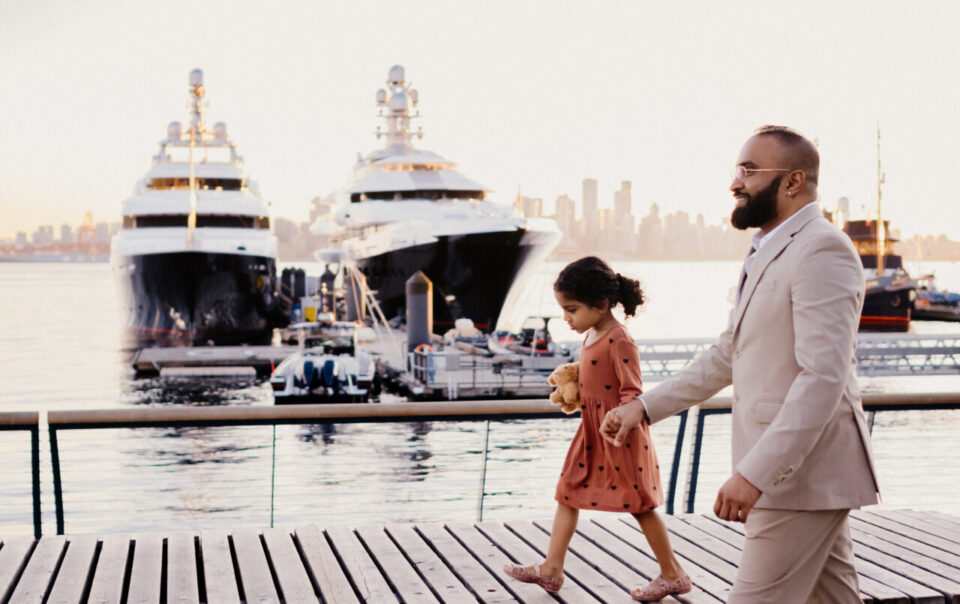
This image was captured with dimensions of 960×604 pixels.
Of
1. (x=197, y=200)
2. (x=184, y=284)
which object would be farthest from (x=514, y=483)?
(x=197, y=200)

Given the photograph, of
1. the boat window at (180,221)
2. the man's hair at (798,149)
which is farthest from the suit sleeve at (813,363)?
the boat window at (180,221)

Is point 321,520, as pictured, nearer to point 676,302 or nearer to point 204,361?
point 204,361

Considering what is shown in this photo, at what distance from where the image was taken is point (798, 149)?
2.77 meters

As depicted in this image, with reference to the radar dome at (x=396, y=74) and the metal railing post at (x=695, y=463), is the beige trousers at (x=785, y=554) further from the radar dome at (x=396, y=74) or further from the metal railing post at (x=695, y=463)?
the radar dome at (x=396, y=74)

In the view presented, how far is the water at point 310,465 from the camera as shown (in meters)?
15.3

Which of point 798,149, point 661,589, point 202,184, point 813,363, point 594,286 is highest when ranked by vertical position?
point 202,184

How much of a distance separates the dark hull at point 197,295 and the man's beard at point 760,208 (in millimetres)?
47829

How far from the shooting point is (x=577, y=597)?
3922mm

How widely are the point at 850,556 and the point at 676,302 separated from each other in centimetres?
14121

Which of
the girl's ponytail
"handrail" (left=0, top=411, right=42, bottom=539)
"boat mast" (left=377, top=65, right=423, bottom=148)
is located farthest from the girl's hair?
"boat mast" (left=377, top=65, right=423, bottom=148)

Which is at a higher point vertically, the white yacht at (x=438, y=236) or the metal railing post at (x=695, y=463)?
the white yacht at (x=438, y=236)

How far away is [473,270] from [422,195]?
34.7ft

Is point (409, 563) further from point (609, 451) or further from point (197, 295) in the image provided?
point (197, 295)

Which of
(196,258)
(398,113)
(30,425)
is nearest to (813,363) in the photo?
(30,425)
